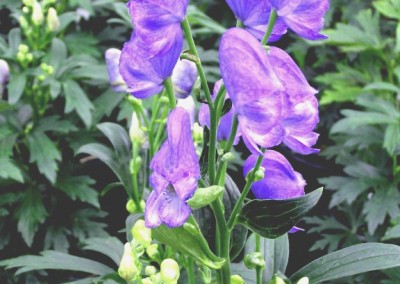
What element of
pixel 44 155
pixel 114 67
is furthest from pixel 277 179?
pixel 44 155

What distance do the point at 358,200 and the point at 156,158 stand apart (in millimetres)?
1202

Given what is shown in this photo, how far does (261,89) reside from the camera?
685mm

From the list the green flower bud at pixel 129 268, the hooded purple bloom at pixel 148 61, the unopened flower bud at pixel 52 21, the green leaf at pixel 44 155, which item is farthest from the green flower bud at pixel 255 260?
the unopened flower bud at pixel 52 21

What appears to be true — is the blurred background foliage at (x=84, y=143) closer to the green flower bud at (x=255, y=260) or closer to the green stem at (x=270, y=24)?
the green flower bud at (x=255, y=260)

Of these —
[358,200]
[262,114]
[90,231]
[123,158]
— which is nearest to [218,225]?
[262,114]

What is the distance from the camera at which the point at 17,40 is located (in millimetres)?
1769

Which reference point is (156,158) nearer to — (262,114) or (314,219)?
(262,114)

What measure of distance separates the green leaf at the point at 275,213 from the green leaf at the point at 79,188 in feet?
2.97

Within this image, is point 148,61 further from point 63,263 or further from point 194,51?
point 63,263

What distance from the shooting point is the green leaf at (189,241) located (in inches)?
33.0

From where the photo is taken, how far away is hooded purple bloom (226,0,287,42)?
0.73m

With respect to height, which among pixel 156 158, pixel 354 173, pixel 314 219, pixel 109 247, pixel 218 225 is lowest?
pixel 314 219

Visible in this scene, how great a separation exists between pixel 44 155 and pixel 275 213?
973mm

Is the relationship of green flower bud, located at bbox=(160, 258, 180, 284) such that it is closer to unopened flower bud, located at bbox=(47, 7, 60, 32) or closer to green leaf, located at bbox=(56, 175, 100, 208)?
green leaf, located at bbox=(56, 175, 100, 208)
